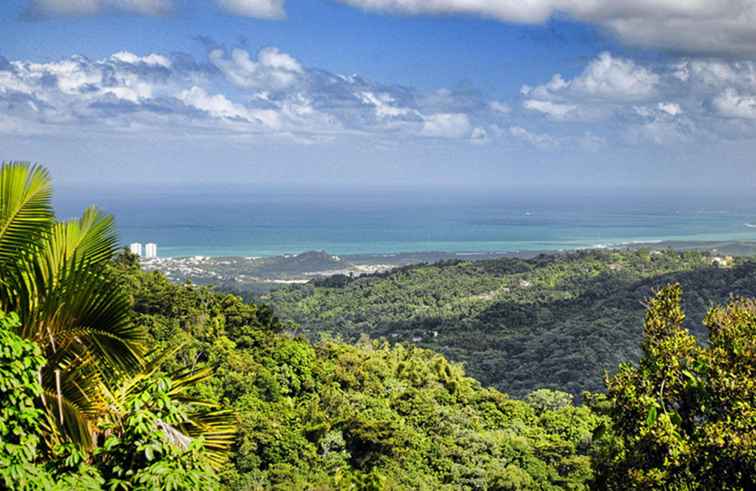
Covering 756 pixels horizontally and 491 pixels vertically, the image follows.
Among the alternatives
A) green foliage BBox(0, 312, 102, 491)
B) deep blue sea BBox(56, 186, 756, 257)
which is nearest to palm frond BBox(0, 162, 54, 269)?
green foliage BBox(0, 312, 102, 491)

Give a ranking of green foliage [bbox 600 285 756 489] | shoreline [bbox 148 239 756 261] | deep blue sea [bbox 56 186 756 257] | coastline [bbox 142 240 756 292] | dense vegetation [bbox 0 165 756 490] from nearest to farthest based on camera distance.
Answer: dense vegetation [bbox 0 165 756 490]
green foliage [bbox 600 285 756 489]
coastline [bbox 142 240 756 292]
shoreline [bbox 148 239 756 261]
deep blue sea [bbox 56 186 756 257]

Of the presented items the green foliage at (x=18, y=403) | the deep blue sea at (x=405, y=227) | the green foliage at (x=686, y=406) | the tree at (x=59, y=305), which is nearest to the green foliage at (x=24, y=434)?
the green foliage at (x=18, y=403)

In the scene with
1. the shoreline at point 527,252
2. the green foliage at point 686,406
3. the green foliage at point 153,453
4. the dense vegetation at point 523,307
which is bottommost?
the dense vegetation at point 523,307

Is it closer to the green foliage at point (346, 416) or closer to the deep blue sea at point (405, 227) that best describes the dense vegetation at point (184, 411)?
the green foliage at point (346, 416)

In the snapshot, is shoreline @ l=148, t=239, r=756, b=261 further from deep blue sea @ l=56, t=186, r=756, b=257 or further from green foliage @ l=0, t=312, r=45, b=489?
green foliage @ l=0, t=312, r=45, b=489

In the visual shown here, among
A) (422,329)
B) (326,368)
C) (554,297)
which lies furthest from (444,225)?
(326,368)

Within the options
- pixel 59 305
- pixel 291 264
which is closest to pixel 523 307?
pixel 291 264

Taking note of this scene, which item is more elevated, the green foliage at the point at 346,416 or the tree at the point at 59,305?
the tree at the point at 59,305
